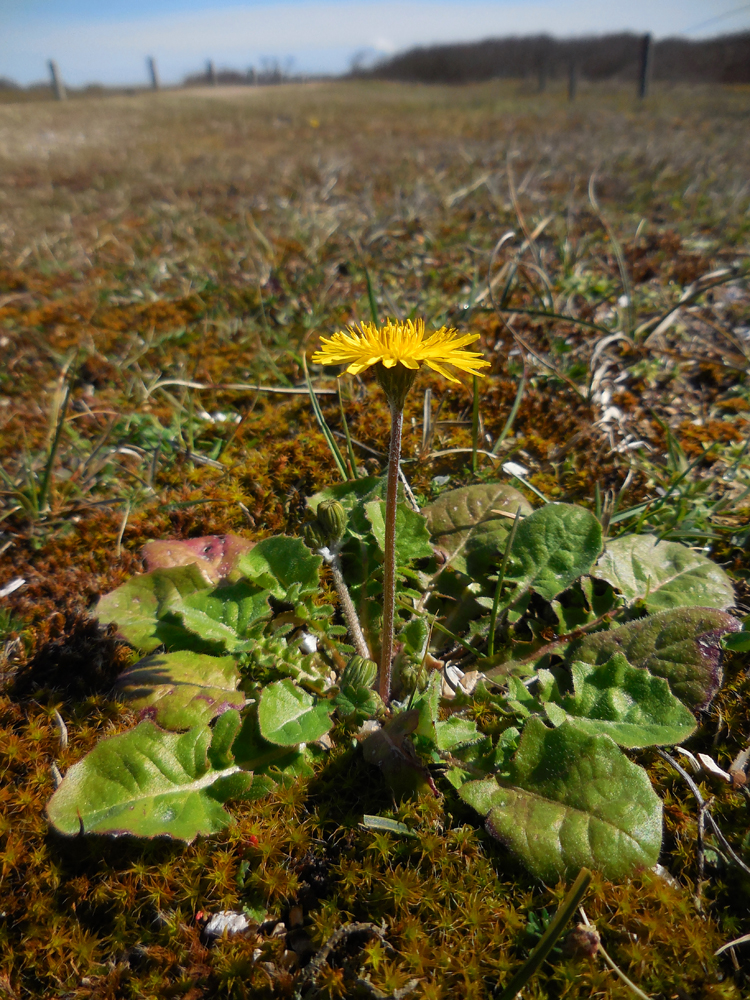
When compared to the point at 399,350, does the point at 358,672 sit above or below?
below

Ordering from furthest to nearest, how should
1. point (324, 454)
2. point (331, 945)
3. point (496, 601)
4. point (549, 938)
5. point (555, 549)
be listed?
point (324, 454) < point (555, 549) < point (496, 601) < point (331, 945) < point (549, 938)

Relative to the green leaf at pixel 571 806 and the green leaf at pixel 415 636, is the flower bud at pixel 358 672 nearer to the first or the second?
the green leaf at pixel 415 636

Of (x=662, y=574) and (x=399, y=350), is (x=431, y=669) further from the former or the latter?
Result: (x=399, y=350)

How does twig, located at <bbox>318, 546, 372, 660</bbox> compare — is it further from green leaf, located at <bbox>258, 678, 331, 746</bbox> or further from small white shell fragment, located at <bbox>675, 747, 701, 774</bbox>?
small white shell fragment, located at <bbox>675, 747, 701, 774</bbox>

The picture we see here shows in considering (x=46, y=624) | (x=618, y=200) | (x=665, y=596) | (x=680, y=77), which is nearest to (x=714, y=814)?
(x=665, y=596)

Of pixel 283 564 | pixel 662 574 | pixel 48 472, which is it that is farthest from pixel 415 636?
pixel 48 472

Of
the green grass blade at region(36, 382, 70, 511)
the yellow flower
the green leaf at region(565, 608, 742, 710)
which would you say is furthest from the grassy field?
the yellow flower

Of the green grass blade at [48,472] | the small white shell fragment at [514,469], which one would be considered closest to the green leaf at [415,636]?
the small white shell fragment at [514,469]
